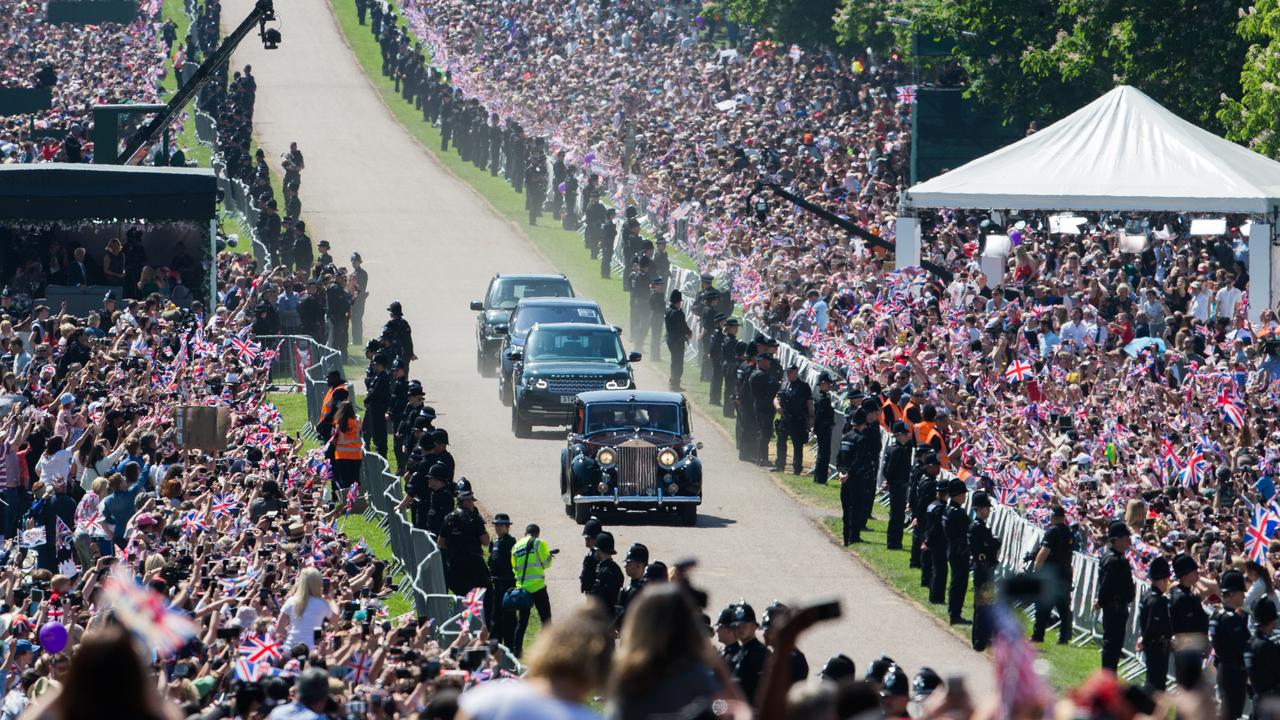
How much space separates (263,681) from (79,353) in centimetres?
1730

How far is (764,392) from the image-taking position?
28.5 m

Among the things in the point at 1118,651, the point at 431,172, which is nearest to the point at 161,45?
the point at 431,172

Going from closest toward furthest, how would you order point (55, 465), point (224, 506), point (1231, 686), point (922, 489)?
point (1231, 686)
point (224, 506)
point (55, 465)
point (922, 489)

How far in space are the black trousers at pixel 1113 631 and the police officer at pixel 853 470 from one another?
5957 millimetres

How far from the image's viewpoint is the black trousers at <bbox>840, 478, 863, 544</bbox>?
24.1 meters

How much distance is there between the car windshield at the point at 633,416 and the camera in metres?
24.9

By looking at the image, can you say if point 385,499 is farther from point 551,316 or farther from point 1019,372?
point 551,316

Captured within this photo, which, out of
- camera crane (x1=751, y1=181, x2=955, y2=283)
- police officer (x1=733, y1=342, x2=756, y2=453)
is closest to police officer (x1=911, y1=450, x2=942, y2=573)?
police officer (x1=733, y1=342, x2=756, y2=453)

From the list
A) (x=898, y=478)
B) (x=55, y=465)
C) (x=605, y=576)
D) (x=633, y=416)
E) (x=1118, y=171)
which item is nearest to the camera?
(x=605, y=576)

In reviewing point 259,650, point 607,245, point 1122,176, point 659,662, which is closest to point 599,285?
point 607,245

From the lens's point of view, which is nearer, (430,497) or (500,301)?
(430,497)

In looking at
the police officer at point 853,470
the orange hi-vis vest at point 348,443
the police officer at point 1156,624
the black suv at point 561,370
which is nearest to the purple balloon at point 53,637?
the police officer at point 1156,624

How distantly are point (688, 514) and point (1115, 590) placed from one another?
733 cm

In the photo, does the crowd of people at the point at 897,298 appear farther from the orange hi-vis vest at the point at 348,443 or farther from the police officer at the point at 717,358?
the orange hi-vis vest at the point at 348,443
